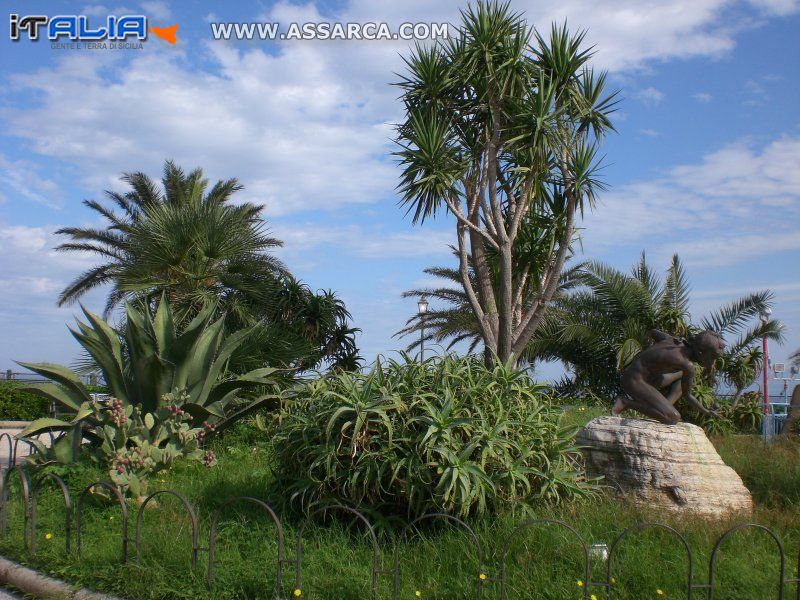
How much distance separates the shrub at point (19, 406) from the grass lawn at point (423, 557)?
16987mm

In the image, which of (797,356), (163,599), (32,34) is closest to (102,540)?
(163,599)

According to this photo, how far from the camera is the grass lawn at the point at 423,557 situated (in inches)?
182

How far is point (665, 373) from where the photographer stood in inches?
297

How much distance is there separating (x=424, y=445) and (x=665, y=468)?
237cm

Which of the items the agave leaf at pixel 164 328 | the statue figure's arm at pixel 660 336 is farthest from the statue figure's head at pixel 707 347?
the agave leaf at pixel 164 328

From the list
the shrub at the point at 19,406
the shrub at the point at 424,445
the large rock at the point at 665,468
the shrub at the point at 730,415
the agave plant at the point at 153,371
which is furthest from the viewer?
the shrub at the point at 19,406

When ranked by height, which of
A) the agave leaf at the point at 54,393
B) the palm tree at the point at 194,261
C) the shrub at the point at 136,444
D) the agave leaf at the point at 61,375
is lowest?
the shrub at the point at 136,444

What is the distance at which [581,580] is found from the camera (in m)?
4.57

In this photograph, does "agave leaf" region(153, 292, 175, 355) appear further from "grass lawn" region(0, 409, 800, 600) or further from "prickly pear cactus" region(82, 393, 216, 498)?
"grass lawn" region(0, 409, 800, 600)

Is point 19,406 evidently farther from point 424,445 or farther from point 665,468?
point 665,468

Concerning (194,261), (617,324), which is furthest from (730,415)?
(194,261)

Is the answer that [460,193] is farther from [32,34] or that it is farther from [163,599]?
[163,599]

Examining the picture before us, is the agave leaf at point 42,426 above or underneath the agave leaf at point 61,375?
underneath

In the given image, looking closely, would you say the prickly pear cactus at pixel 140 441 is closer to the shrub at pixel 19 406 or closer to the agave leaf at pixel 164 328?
the agave leaf at pixel 164 328
